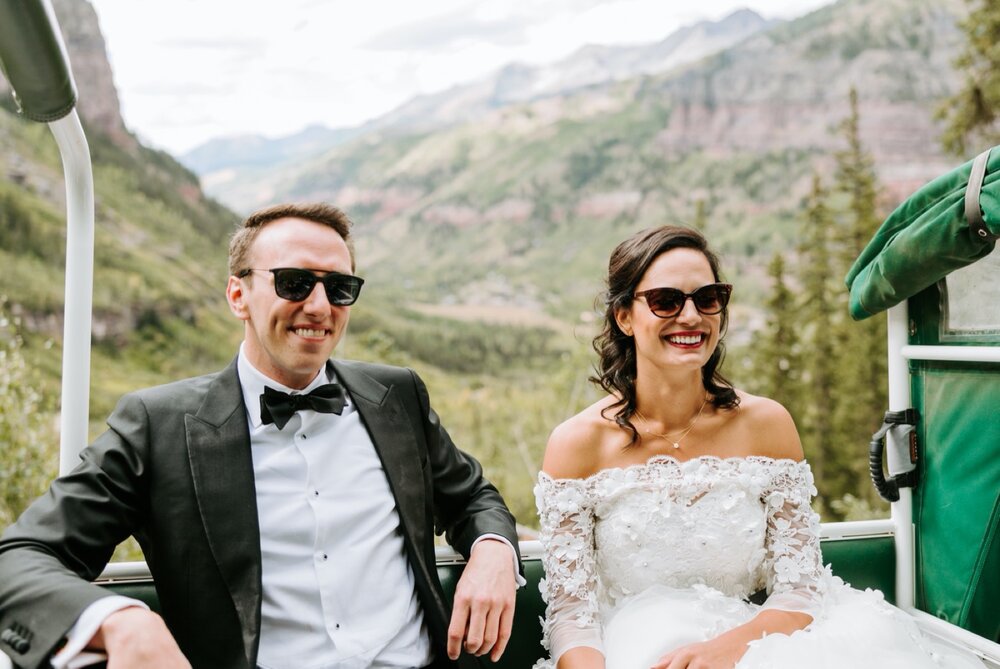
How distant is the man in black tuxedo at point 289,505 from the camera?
1.67 meters

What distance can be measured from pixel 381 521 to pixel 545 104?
70867 mm

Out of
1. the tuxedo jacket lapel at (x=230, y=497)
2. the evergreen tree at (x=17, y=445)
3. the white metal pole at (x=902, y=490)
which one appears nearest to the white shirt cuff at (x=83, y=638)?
the tuxedo jacket lapel at (x=230, y=497)

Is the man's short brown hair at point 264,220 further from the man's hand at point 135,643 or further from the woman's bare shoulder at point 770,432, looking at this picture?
the woman's bare shoulder at point 770,432

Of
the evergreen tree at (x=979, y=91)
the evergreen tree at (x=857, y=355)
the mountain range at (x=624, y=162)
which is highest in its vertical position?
the mountain range at (x=624, y=162)

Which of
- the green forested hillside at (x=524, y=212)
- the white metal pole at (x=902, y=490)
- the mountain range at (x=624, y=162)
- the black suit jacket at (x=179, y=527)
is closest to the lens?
the black suit jacket at (x=179, y=527)

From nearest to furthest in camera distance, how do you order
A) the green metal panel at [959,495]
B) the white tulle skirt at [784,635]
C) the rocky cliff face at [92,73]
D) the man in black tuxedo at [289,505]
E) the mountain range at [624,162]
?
the man in black tuxedo at [289,505] < the white tulle skirt at [784,635] < the green metal panel at [959,495] < the rocky cliff face at [92,73] < the mountain range at [624,162]

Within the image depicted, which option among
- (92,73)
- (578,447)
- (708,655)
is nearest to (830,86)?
(92,73)

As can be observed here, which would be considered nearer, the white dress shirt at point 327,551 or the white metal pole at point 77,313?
the white dress shirt at point 327,551

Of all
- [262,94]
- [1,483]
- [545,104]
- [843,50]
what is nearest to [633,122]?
[545,104]

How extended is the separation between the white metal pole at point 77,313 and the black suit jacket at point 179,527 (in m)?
0.21

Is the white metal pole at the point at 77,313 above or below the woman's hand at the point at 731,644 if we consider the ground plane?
above

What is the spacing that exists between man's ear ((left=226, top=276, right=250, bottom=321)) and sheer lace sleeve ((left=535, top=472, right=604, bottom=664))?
80cm

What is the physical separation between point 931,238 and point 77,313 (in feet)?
6.47

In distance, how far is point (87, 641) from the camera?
4.49 feet
